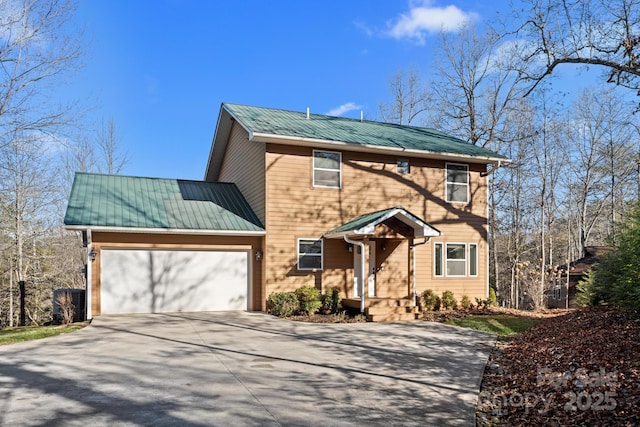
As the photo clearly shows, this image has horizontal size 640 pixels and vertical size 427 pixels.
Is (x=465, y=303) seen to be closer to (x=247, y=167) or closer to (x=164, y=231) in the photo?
(x=247, y=167)

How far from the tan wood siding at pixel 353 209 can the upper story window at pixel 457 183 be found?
0.74ft

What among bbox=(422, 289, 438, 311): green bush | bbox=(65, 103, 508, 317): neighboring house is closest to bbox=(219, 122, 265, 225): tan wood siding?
bbox=(65, 103, 508, 317): neighboring house

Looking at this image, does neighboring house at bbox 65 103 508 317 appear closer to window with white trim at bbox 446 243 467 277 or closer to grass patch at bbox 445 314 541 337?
window with white trim at bbox 446 243 467 277

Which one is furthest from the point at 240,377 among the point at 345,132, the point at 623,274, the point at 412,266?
the point at 345,132

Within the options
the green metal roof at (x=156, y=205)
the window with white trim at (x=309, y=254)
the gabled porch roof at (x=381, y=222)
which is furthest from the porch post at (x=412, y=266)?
the green metal roof at (x=156, y=205)

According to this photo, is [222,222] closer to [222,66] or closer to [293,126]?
[293,126]

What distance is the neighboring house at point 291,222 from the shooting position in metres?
13.7

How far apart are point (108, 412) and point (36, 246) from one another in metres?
20.9

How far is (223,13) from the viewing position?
55.5 feet

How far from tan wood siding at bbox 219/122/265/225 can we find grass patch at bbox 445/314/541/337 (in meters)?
6.82

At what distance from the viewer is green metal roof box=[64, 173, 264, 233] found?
13.5 m

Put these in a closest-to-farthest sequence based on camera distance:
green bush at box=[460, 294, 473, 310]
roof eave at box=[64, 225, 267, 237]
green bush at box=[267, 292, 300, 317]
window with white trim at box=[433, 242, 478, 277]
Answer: roof eave at box=[64, 225, 267, 237], green bush at box=[267, 292, 300, 317], green bush at box=[460, 294, 473, 310], window with white trim at box=[433, 242, 478, 277]

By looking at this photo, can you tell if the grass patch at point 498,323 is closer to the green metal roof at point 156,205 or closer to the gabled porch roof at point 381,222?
the gabled porch roof at point 381,222

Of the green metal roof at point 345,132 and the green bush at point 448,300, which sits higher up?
the green metal roof at point 345,132
